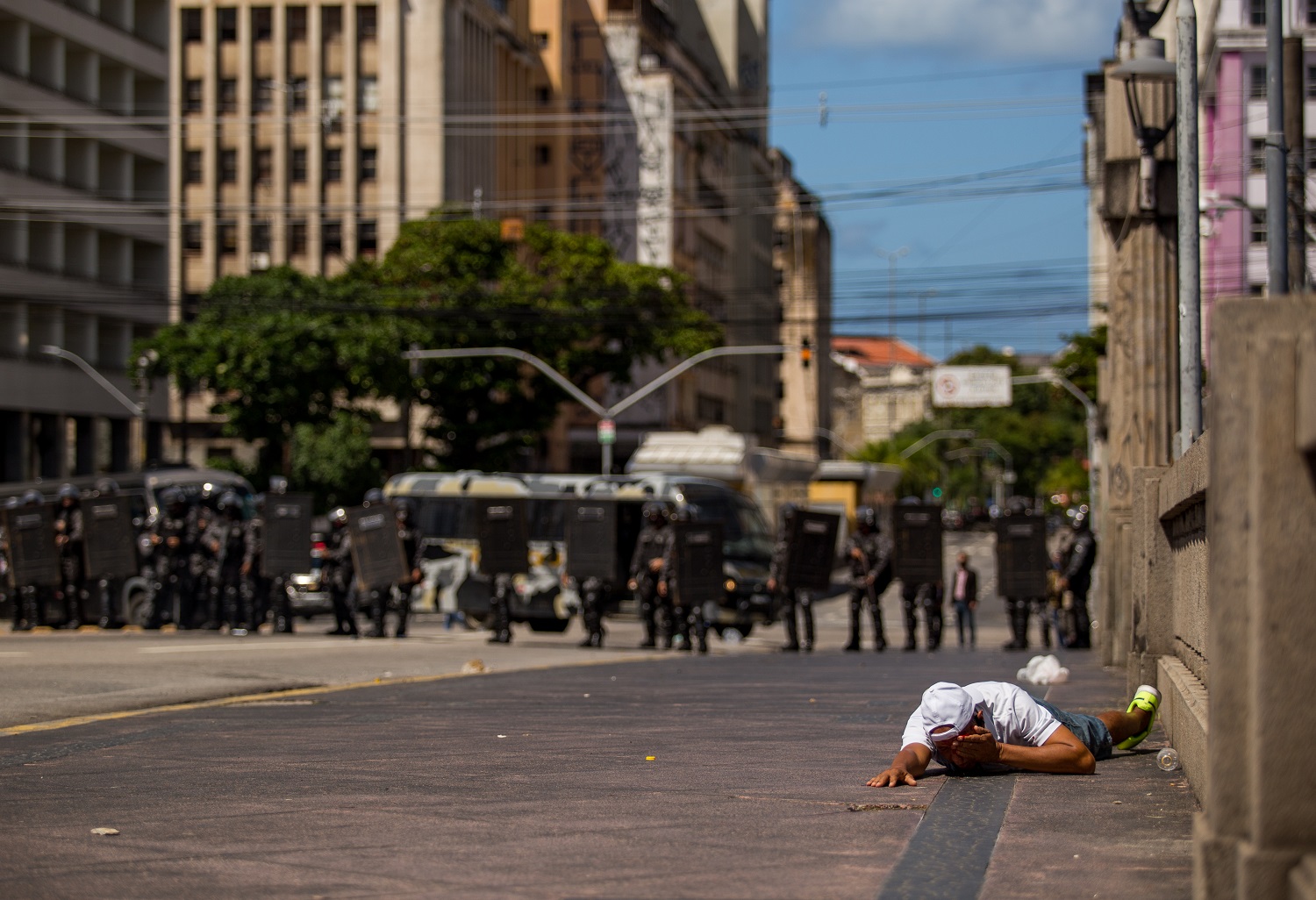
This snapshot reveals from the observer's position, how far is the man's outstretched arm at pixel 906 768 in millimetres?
7172

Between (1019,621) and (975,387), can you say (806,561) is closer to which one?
(1019,621)

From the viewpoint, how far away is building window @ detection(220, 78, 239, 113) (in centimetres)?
7144

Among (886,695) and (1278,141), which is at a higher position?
(1278,141)

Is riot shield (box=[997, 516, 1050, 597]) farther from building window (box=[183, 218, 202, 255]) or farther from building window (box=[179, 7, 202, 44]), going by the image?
building window (box=[179, 7, 202, 44])

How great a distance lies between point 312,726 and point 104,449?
51565 millimetres

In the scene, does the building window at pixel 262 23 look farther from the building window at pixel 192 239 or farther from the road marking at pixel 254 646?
the road marking at pixel 254 646

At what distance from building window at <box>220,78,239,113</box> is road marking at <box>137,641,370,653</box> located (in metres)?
53.8

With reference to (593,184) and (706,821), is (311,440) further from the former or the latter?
(706,821)

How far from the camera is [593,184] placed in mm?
81438

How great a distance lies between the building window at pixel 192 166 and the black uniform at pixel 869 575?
5248 centimetres

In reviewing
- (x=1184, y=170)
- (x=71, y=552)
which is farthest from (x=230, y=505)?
(x=1184, y=170)

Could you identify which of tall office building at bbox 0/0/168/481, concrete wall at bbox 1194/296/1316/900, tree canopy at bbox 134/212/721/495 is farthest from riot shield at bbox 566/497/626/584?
tall office building at bbox 0/0/168/481

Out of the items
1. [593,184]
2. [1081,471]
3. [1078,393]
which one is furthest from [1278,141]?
[1081,471]

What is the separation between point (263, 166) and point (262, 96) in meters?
2.80
